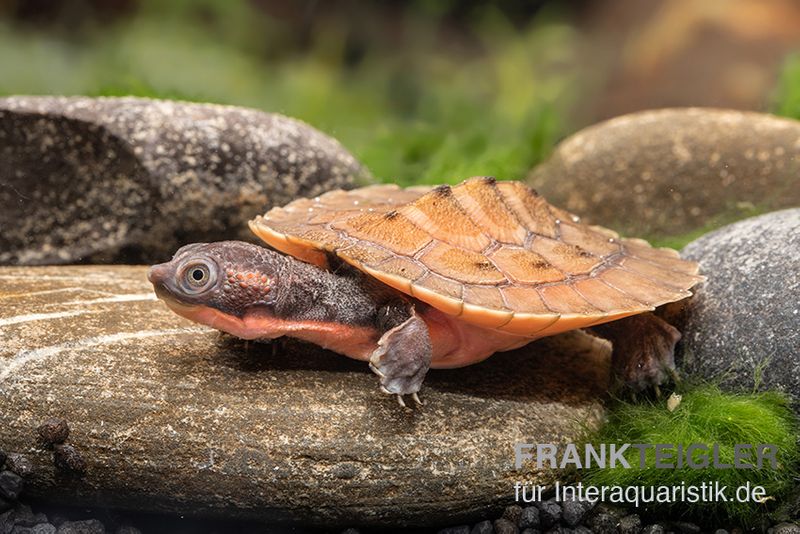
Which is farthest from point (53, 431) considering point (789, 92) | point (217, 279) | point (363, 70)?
point (363, 70)

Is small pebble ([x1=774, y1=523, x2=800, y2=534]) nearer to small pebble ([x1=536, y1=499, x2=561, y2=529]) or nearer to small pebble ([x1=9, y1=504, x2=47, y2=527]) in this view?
small pebble ([x1=536, y1=499, x2=561, y2=529])

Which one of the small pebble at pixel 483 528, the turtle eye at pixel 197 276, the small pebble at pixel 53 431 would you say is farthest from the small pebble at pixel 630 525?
the small pebble at pixel 53 431

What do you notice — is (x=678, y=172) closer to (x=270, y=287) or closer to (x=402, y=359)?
(x=402, y=359)

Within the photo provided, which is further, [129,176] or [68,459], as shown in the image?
[129,176]

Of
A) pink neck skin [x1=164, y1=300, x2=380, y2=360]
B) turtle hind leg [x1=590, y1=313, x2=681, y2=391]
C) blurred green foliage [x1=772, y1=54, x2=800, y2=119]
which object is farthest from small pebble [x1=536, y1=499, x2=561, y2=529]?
blurred green foliage [x1=772, y1=54, x2=800, y2=119]

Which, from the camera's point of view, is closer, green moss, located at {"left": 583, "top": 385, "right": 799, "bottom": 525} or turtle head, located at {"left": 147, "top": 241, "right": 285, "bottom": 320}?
turtle head, located at {"left": 147, "top": 241, "right": 285, "bottom": 320}

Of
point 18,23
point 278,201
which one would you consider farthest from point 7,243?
point 18,23

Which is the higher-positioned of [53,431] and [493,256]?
[493,256]
